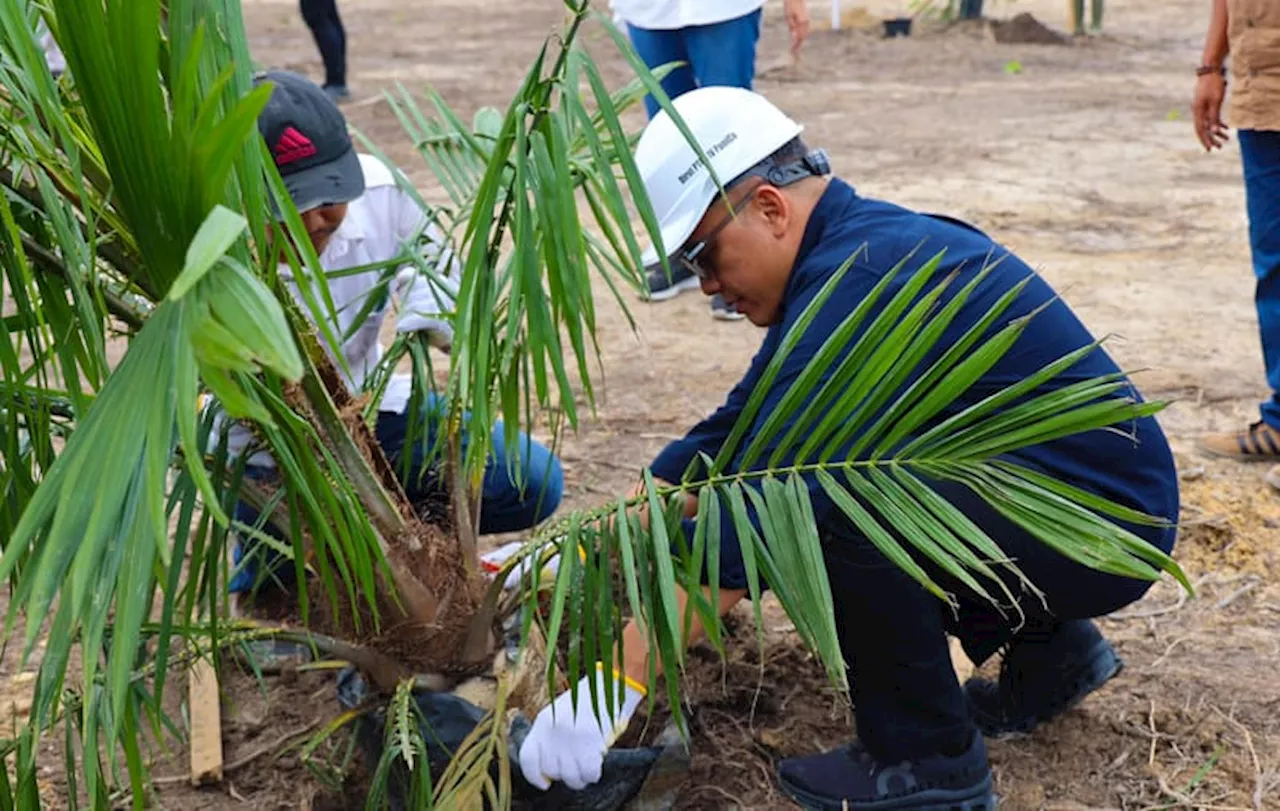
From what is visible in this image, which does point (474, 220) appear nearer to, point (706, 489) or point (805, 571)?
point (706, 489)

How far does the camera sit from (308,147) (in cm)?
227

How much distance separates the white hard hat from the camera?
2018 mm

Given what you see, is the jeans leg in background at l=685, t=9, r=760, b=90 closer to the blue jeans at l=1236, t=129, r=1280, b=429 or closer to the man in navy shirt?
the blue jeans at l=1236, t=129, r=1280, b=429

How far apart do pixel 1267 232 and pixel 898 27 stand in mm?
7178

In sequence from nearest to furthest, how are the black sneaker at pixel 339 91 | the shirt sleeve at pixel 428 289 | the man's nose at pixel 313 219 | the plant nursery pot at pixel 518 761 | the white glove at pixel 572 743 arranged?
the white glove at pixel 572 743, the plant nursery pot at pixel 518 761, the shirt sleeve at pixel 428 289, the man's nose at pixel 313 219, the black sneaker at pixel 339 91

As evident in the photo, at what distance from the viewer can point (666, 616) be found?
5.20 ft

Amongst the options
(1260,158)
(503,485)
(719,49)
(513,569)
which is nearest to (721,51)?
(719,49)

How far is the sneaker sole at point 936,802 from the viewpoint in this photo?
81.0 inches

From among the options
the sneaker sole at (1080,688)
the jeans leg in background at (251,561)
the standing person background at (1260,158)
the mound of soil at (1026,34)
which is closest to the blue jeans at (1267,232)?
the standing person background at (1260,158)

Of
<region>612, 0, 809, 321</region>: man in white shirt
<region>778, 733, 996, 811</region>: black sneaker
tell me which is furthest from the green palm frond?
<region>612, 0, 809, 321</region>: man in white shirt

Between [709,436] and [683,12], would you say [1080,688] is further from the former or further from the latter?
[683,12]

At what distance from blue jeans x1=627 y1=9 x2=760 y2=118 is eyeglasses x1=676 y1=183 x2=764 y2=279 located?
218 centimetres

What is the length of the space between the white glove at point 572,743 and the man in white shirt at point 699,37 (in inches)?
92.7

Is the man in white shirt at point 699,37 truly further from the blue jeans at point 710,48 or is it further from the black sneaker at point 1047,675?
the black sneaker at point 1047,675
